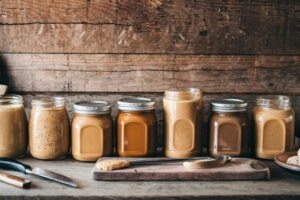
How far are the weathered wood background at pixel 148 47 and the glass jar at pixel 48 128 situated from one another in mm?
230

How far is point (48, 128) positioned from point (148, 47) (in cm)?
48

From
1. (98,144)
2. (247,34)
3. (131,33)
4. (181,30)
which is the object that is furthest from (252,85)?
(98,144)

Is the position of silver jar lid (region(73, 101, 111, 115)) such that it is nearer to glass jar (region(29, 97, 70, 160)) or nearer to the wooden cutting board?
glass jar (region(29, 97, 70, 160))

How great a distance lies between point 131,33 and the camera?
1686 mm

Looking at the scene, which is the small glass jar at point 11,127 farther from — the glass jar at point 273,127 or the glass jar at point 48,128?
the glass jar at point 273,127

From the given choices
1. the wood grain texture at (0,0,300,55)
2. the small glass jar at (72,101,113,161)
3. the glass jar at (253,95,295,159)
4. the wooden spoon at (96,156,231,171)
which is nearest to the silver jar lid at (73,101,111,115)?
the small glass jar at (72,101,113,161)

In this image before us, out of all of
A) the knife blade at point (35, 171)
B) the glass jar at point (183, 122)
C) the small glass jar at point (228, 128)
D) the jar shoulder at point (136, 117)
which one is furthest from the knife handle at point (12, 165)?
the small glass jar at point (228, 128)

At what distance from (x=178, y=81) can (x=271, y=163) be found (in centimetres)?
46

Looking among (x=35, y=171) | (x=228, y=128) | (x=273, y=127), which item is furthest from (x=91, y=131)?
(x=273, y=127)

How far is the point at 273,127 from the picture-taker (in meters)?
1.50

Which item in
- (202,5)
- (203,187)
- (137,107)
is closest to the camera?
(203,187)

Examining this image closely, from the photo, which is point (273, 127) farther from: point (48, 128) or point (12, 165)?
point (12, 165)

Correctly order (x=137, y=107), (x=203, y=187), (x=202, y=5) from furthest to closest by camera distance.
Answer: (x=202, y=5), (x=137, y=107), (x=203, y=187)

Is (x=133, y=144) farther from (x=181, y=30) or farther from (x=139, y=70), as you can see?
(x=181, y=30)
